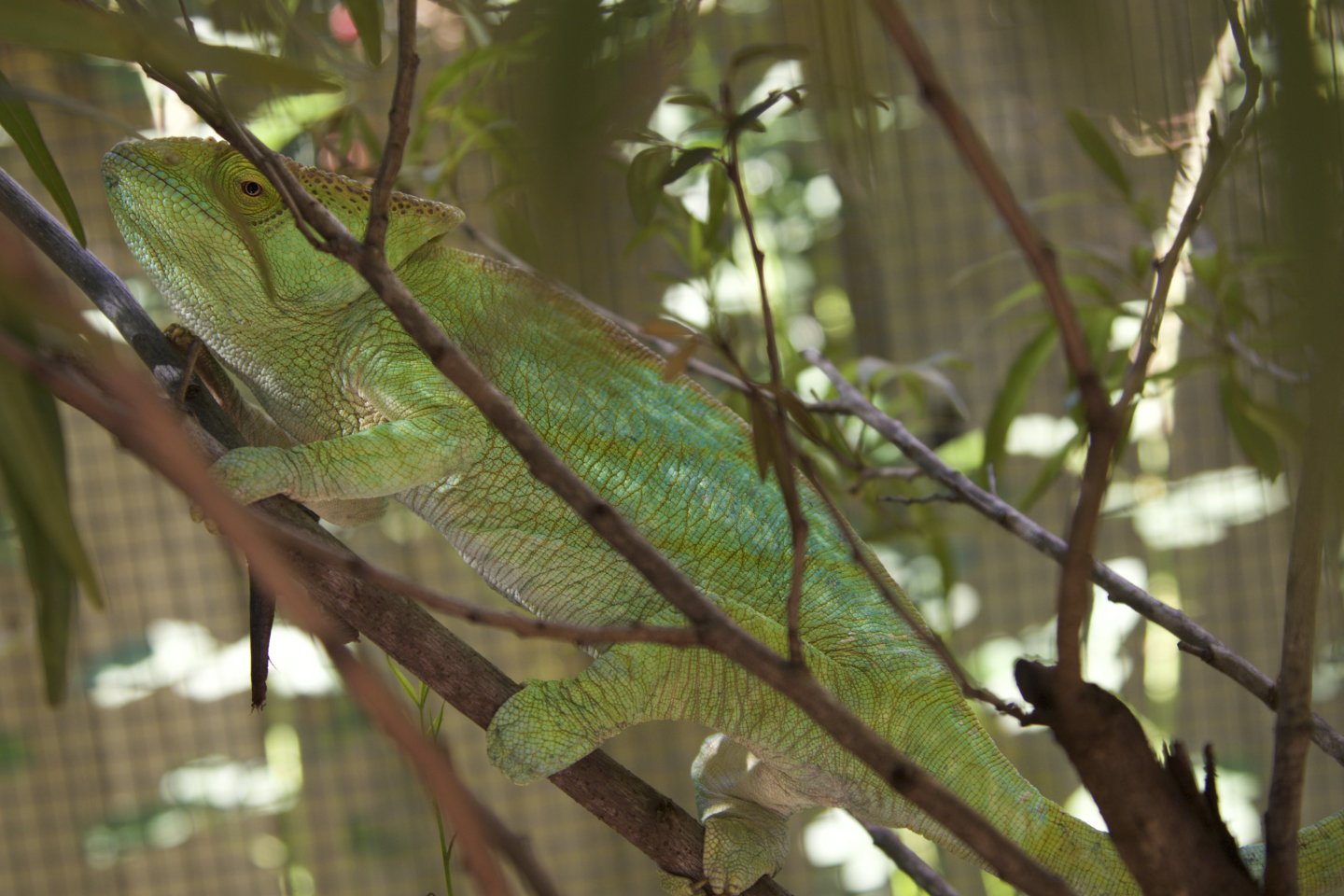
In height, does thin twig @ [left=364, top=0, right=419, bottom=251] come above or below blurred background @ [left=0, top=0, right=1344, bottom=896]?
below

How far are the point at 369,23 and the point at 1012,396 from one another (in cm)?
98

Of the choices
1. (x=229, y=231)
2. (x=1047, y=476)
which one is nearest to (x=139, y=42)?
(x=229, y=231)

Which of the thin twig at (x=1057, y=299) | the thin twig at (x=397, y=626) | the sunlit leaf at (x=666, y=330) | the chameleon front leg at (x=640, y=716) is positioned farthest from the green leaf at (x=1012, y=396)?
the thin twig at (x=1057, y=299)

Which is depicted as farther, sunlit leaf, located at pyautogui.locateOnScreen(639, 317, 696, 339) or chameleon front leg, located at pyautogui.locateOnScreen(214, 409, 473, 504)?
chameleon front leg, located at pyautogui.locateOnScreen(214, 409, 473, 504)

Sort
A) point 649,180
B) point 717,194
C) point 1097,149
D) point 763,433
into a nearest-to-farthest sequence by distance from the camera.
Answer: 1. point 763,433
2. point 649,180
3. point 717,194
4. point 1097,149

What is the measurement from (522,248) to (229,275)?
0.82 m

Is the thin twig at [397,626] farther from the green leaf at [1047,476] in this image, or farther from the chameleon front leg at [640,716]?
the green leaf at [1047,476]

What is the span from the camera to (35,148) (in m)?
0.73

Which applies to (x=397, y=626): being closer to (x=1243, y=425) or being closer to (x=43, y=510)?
(x=43, y=510)

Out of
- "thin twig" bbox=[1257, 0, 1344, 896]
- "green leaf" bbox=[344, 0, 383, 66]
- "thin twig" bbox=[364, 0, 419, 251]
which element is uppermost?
"green leaf" bbox=[344, 0, 383, 66]

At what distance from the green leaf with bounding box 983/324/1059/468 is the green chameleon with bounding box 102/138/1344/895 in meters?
0.40

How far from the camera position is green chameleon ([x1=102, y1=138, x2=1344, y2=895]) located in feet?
3.03

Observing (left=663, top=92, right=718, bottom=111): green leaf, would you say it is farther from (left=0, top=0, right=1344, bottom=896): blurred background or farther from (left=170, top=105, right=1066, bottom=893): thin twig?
(left=0, top=0, right=1344, bottom=896): blurred background

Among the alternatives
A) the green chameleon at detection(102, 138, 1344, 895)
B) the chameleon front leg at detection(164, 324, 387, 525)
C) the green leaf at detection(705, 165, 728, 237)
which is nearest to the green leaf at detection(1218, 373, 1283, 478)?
the green chameleon at detection(102, 138, 1344, 895)
